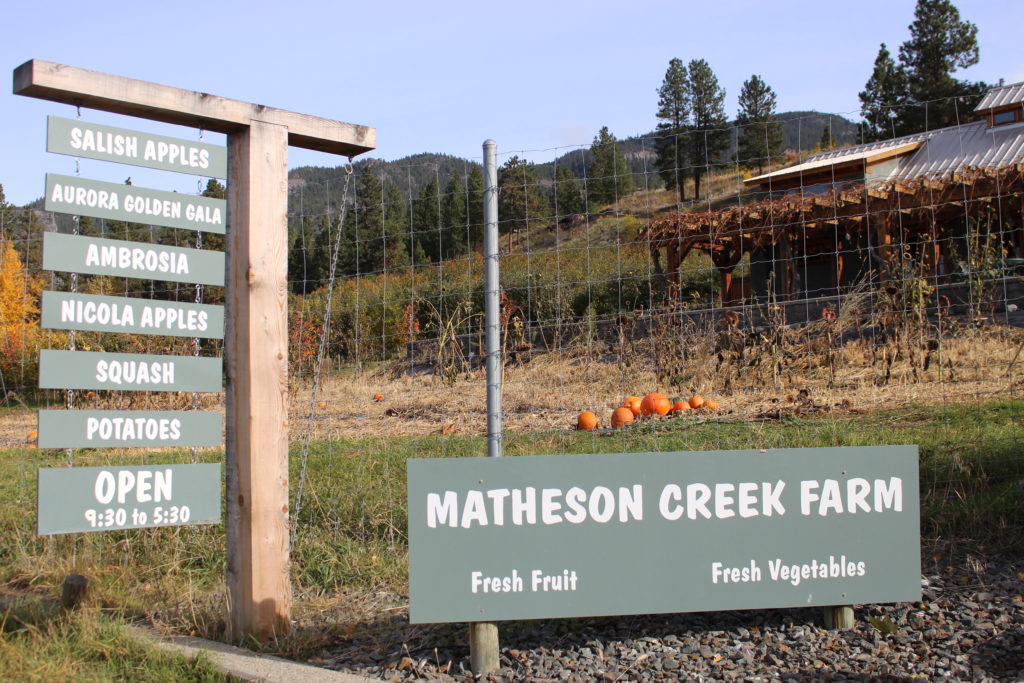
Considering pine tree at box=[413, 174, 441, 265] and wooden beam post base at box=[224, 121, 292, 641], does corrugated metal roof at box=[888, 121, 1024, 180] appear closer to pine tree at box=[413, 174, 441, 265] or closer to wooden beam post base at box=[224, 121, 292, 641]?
pine tree at box=[413, 174, 441, 265]

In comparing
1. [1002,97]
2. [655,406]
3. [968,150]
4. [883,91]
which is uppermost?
[883,91]

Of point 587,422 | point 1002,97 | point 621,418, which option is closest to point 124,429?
point 587,422

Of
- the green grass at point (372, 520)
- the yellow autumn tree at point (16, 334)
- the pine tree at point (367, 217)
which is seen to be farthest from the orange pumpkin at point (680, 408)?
the yellow autumn tree at point (16, 334)

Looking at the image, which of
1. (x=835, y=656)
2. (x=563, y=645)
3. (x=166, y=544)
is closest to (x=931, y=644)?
(x=835, y=656)

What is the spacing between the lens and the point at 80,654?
143 inches

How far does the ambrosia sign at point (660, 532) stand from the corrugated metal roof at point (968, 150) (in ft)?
70.0

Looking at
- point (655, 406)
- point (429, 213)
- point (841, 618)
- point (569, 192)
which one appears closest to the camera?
point (841, 618)

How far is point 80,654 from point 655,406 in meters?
5.41

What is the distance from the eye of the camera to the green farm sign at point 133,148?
3842 mm

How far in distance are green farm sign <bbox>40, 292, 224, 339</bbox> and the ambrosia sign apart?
4.31 ft

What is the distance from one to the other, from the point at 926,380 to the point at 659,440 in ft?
9.56

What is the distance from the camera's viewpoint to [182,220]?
13.5 ft

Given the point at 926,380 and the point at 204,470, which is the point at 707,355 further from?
the point at 204,470

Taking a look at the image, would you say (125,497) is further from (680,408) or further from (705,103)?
(705,103)
